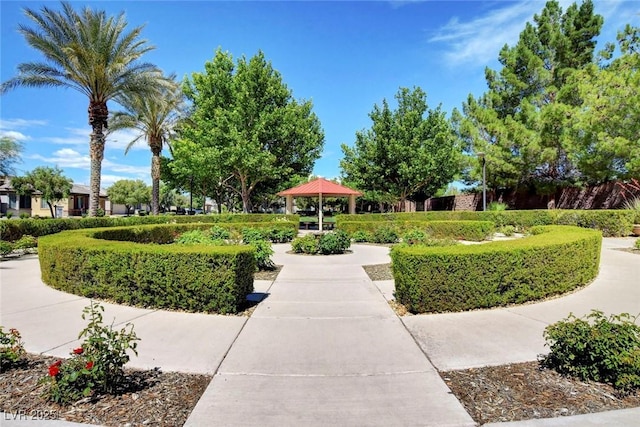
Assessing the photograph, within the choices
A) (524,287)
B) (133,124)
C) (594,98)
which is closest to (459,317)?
(524,287)

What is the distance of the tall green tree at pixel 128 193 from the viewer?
60.5 meters

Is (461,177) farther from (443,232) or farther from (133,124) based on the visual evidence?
(133,124)

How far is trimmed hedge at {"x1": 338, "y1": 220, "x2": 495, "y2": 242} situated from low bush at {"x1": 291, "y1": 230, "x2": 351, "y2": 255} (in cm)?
451

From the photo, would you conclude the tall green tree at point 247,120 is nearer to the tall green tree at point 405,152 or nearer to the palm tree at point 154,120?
the palm tree at point 154,120

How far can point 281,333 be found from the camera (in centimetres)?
454

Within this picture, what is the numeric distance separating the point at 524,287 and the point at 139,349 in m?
5.90

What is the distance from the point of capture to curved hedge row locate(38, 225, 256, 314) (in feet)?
17.5

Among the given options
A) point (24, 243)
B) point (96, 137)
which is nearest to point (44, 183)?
point (96, 137)

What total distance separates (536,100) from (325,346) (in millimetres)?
26897

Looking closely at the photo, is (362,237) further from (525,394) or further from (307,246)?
(525,394)

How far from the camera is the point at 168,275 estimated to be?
5.47 m

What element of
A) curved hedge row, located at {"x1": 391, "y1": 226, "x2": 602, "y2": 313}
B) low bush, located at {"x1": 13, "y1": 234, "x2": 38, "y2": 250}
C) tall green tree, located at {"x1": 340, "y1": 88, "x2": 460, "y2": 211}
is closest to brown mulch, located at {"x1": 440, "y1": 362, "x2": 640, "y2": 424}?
curved hedge row, located at {"x1": 391, "y1": 226, "x2": 602, "y2": 313}

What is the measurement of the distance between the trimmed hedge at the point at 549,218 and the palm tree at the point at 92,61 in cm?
1311

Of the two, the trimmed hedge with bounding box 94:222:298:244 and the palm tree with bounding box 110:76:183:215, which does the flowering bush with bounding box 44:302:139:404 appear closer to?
the trimmed hedge with bounding box 94:222:298:244
